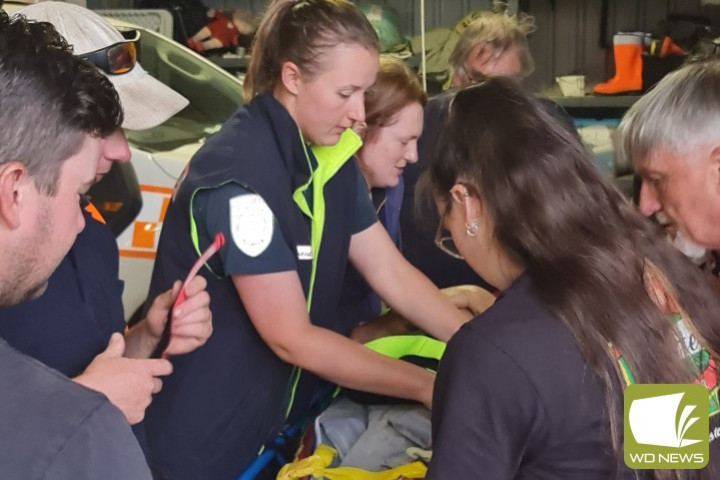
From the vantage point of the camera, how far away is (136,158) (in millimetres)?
3373

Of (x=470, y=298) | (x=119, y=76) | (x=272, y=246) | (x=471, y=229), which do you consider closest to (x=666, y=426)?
(x=471, y=229)

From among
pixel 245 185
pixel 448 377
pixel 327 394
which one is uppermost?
pixel 245 185

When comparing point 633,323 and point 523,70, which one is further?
point 523,70

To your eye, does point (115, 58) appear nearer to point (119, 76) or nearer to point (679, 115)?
point (119, 76)

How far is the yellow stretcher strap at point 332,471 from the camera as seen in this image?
152 cm

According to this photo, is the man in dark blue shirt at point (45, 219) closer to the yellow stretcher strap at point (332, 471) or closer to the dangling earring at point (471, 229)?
the dangling earring at point (471, 229)

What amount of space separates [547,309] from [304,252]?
0.66m

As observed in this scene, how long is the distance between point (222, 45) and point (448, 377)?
16.0ft

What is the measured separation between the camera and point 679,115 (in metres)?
1.49

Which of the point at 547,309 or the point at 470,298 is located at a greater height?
the point at 547,309

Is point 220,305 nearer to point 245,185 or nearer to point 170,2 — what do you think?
point 245,185

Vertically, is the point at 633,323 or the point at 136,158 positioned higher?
the point at 633,323

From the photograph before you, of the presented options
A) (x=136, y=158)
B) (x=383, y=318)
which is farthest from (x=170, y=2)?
(x=383, y=318)

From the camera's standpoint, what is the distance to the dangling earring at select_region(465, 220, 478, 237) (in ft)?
4.22
